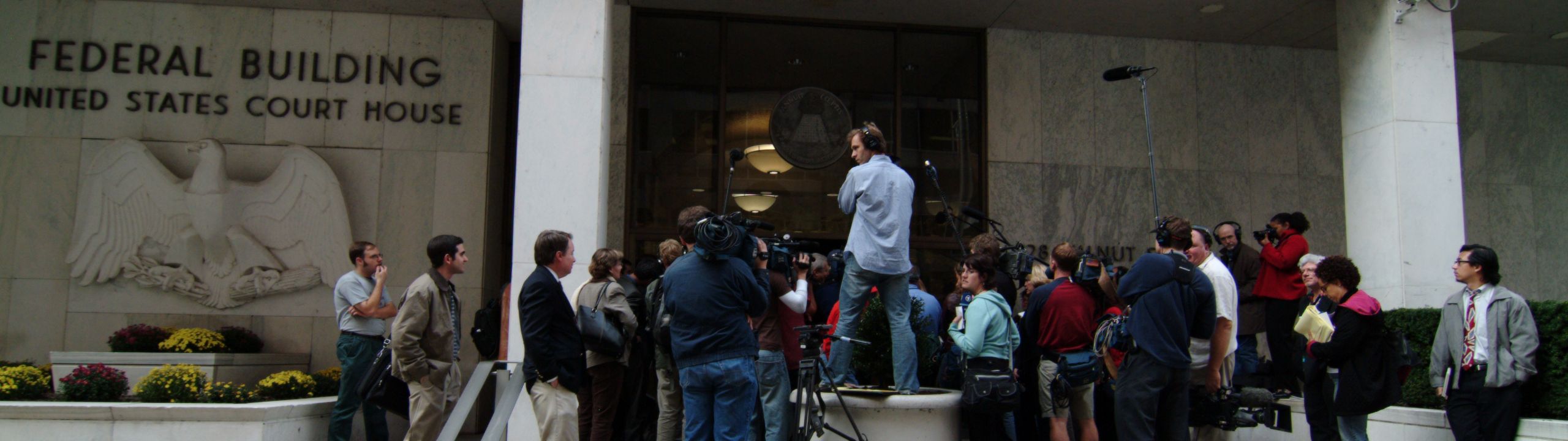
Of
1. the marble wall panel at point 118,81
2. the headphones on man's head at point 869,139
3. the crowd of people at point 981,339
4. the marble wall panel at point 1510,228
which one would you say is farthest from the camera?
the marble wall panel at point 1510,228

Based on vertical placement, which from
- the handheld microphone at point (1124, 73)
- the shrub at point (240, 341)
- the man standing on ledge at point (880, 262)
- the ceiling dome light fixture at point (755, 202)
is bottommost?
the shrub at point (240, 341)

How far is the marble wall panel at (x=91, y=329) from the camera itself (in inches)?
399

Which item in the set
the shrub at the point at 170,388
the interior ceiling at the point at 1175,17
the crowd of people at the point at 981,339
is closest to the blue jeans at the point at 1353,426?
the crowd of people at the point at 981,339

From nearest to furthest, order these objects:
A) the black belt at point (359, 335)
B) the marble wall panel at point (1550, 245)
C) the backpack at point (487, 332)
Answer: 1. the backpack at point (487, 332)
2. the black belt at point (359, 335)
3. the marble wall panel at point (1550, 245)

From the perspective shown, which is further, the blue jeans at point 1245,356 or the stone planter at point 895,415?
the blue jeans at point 1245,356

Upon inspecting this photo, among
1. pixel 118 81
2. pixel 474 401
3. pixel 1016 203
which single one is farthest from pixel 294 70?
pixel 1016 203

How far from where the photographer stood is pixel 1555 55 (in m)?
12.5

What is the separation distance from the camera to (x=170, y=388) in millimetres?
7680

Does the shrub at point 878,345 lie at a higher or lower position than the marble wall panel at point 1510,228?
lower

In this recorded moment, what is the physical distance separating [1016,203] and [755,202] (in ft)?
9.38

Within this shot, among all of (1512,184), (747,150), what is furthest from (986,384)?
(1512,184)

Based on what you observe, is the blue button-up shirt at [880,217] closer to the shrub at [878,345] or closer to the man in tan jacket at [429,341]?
the shrub at [878,345]

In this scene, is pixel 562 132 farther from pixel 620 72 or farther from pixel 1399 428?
pixel 1399 428

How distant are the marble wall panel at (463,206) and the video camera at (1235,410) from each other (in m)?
7.10
